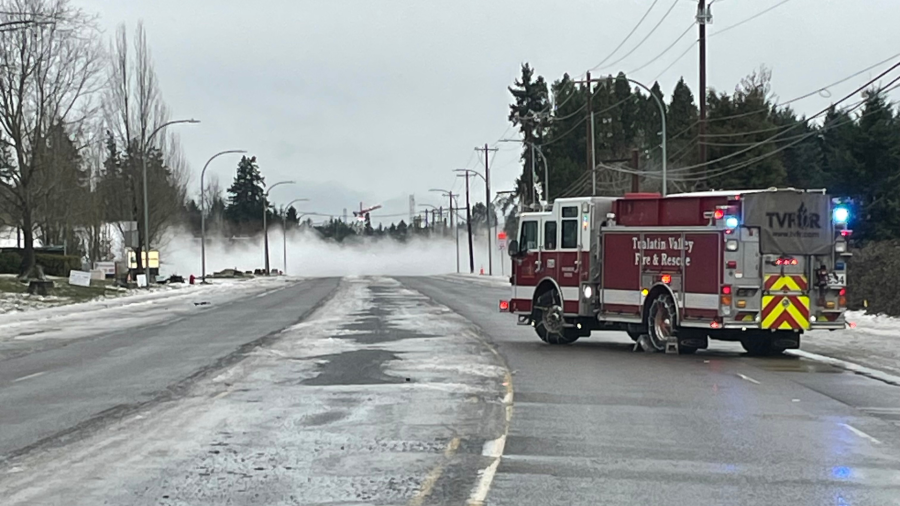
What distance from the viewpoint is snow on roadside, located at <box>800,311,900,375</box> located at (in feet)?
61.4

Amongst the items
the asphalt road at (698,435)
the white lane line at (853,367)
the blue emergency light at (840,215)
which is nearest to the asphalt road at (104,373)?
the asphalt road at (698,435)

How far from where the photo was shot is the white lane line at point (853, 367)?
15989 mm

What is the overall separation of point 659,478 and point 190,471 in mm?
3846

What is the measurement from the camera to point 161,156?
78.2 meters

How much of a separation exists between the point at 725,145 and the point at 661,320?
39440 millimetres

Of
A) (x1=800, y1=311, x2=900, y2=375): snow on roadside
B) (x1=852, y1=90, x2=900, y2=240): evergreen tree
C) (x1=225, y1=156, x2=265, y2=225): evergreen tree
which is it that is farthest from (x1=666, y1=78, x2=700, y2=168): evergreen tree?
(x1=225, y1=156, x2=265, y2=225): evergreen tree

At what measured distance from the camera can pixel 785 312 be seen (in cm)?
1864

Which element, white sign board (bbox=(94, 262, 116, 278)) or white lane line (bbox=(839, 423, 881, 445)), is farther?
white sign board (bbox=(94, 262, 116, 278))

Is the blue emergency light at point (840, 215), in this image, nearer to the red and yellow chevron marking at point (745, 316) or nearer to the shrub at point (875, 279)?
the red and yellow chevron marking at point (745, 316)

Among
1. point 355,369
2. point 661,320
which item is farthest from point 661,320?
point 355,369

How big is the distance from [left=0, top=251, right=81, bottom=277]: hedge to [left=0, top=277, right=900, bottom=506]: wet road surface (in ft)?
160

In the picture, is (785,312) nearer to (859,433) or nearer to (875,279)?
(859,433)

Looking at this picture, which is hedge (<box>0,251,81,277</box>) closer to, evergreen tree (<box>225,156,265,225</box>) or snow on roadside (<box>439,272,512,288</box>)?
snow on roadside (<box>439,272,512,288</box>)

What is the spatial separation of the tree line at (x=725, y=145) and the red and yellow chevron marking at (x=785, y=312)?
11.6m
